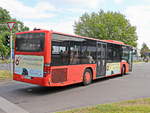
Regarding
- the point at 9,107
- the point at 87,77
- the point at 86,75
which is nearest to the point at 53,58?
the point at 9,107

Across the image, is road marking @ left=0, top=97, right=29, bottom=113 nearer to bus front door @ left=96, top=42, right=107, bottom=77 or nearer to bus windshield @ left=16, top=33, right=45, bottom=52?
bus windshield @ left=16, top=33, right=45, bottom=52

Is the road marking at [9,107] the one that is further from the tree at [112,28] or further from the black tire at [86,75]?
the tree at [112,28]

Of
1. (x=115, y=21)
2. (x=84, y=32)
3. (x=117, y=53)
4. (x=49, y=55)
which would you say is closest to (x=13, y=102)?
(x=49, y=55)

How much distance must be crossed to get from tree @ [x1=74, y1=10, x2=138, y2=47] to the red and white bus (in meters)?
29.2

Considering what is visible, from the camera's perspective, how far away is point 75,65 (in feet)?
29.9

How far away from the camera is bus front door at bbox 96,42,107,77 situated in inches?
447

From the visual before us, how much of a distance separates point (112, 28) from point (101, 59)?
29008 millimetres

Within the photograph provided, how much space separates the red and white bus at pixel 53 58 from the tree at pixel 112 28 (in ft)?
95.7

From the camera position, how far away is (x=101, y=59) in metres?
11.7

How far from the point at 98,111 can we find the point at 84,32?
1671 inches

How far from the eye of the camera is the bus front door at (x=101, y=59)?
1136cm

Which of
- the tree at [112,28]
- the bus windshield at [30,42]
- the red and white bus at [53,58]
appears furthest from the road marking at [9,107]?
the tree at [112,28]

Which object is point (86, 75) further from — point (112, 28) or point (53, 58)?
point (112, 28)

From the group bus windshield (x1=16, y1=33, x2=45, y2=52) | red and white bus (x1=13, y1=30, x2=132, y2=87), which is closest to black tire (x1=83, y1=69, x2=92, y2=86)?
red and white bus (x1=13, y1=30, x2=132, y2=87)
